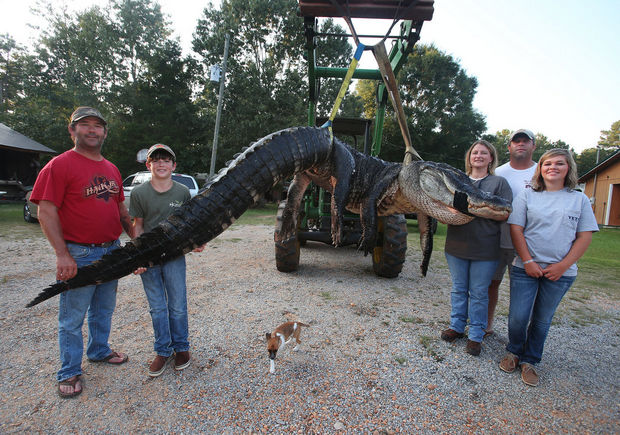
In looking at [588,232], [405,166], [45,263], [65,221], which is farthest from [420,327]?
[45,263]

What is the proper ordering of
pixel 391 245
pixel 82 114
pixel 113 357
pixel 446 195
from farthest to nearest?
pixel 391 245 → pixel 113 357 → pixel 82 114 → pixel 446 195

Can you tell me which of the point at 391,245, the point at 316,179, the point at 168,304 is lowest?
the point at 168,304

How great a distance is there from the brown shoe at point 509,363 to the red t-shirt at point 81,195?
3391 millimetres

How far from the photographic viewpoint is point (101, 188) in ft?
A: 7.20

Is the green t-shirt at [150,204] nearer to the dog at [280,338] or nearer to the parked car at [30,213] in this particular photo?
the dog at [280,338]

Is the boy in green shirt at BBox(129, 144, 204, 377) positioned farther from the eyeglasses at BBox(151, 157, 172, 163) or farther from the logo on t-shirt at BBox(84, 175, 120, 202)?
the logo on t-shirt at BBox(84, 175, 120, 202)

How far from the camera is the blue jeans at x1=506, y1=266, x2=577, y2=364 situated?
2.37m

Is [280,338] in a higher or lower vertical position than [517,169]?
lower

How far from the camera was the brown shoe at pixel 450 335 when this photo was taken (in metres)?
2.93

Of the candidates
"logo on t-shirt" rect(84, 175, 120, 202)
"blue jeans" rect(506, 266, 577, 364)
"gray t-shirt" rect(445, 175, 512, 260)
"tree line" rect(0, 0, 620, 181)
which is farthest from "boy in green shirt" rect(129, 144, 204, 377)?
"tree line" rect(0, 0, 620, 181)

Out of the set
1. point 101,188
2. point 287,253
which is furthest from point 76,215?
point 287,253

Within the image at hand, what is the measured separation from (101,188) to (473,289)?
326 cm

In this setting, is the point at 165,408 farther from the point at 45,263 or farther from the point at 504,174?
the point at 45,263

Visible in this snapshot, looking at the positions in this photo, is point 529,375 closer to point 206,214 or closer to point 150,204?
point 206,214
